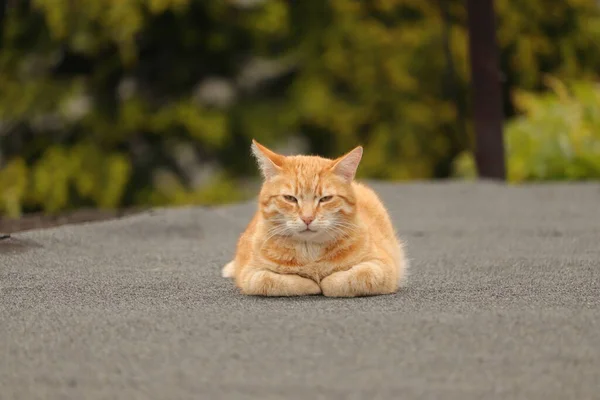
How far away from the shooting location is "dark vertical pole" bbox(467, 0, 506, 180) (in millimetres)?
8266

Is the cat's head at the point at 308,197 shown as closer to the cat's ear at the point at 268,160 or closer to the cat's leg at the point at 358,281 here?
the cat's ear at the point at 268,160

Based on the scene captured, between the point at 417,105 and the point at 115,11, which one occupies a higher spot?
the point at 115,11

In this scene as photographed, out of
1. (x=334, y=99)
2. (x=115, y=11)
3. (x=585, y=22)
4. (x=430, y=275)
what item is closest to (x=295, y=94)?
(x=334, y=99)

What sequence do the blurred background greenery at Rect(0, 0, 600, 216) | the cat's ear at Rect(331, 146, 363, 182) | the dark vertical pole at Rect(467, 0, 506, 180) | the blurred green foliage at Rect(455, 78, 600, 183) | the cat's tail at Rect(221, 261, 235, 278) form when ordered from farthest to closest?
the blurred background greenery at Rect(0, 0, 600, 216), the blurred green foliage at Rect(455, 78, 600, 183), the dark vertical pole at Rect(467, 0, 506, 180), the cat's tail at Rect(221, 261, 235, 278), the cat's ear at Rect(331, 146, 363, 182)

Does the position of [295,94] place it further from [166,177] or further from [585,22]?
[585,22]

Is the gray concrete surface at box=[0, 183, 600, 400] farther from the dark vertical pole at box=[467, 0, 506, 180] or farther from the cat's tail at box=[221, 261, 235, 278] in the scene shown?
the dark vertical pole at box=[467, 0, 506, 180]

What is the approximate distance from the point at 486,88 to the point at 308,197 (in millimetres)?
→ 5020

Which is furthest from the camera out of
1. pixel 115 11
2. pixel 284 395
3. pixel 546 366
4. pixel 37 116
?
pixel 37 116

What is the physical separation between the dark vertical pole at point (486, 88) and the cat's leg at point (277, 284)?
498 cm

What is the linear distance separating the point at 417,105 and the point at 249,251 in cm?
691

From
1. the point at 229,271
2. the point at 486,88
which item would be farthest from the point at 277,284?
the point at 486,88

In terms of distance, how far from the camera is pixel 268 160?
3836 millimetres

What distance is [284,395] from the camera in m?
2.49

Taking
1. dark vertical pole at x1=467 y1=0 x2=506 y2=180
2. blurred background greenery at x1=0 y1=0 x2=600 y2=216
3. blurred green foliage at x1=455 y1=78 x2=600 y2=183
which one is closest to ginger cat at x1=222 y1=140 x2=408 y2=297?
dark vertical pole at x1=467 y1=0 x2=506 y2=180
